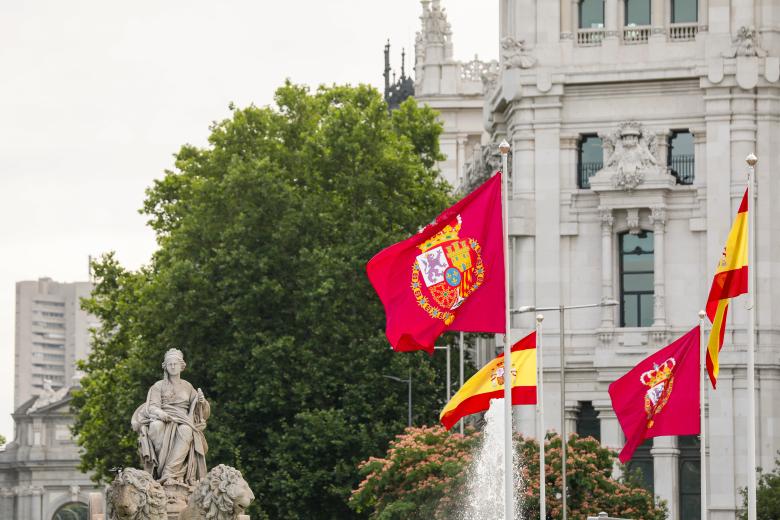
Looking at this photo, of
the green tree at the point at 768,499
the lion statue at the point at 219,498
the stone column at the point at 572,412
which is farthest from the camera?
the stone column at the point at 572,412

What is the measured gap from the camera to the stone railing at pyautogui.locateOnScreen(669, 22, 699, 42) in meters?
77.1

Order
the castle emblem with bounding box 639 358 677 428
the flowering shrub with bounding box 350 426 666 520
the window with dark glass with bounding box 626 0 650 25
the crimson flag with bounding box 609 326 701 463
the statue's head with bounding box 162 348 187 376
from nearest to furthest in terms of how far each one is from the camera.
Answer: the statue's head with bounding box 162 348 187 376 < the crimson flag with bounding box 609 326 701 463 < the castle emblem with bounding box 639 358 677 428 < the flowering shrub with bounding box 350 426 666 520 < the window with dark glass with bounding box 626 0 650 25

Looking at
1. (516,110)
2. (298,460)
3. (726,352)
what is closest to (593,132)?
(516,110)

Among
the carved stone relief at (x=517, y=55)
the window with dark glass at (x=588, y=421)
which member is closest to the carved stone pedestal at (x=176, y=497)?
the window with dark glass at (x=588, y=421)

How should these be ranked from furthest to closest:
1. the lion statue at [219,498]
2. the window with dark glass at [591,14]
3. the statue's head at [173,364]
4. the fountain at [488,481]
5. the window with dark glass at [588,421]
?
the window with dark glass at [591,14] < the window with dark glass at [588,421] < the fountain at [488,481] < the statue's head at [173,364] < the lion statue at [219,498]

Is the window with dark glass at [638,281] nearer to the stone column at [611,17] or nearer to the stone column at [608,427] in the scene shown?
the stone column at [608,427]

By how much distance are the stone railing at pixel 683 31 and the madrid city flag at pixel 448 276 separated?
121ft

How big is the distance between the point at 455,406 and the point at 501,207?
38.8 ft

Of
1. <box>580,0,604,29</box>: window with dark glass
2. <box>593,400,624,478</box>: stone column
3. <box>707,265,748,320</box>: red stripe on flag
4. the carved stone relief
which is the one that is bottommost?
<box>707,265,748,320</box>: red stripe on flag

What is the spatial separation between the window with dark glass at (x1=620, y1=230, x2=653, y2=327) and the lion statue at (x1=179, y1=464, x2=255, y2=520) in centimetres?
3668

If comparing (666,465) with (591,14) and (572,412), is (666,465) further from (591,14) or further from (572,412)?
(591,14)

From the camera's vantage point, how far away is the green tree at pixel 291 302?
78.1 meters

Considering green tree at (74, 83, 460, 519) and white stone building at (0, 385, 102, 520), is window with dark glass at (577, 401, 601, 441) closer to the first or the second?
green tree at (74, 83, 460, 519)

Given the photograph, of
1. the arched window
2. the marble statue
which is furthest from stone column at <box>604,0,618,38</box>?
the arched window
